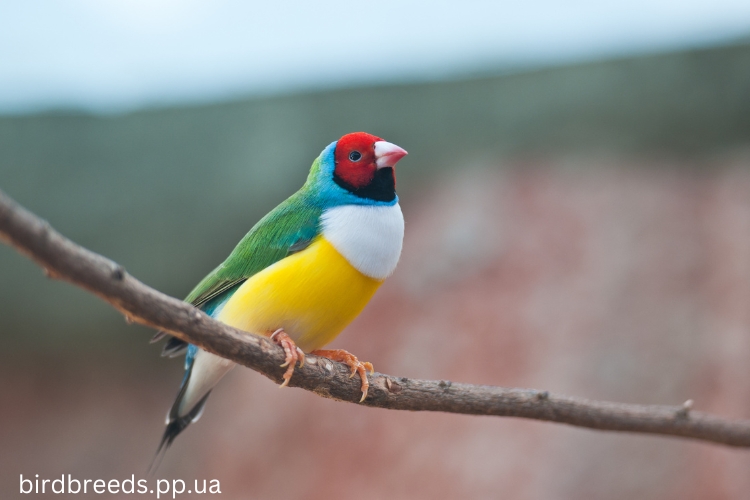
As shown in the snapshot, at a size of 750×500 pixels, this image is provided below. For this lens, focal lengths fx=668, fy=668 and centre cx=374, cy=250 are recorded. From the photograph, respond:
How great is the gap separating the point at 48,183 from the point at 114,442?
252 centimetres

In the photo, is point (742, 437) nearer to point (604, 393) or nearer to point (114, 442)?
point (604, 393)

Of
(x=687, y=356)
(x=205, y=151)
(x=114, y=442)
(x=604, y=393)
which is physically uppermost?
(x=205, y=151)

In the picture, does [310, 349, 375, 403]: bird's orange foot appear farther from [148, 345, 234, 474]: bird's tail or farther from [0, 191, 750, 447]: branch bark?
[148, 345, 234, 474]: bird's tail

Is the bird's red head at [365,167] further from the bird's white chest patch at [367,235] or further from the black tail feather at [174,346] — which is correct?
the black tail feather at [174,346]

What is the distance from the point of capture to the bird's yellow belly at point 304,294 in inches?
96.5

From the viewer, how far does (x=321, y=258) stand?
8.05 ft

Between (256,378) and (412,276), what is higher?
(412,276)

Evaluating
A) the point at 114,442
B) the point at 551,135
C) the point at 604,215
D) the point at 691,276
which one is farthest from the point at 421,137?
the point at 114,442

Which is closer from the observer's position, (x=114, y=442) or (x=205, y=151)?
(x=205, y=151)

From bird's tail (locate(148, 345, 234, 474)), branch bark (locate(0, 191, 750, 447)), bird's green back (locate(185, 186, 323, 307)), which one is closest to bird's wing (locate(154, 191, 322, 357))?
bird's green back (locate(185, 186, 323, 307))

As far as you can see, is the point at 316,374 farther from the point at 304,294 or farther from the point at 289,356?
the point at 304,294

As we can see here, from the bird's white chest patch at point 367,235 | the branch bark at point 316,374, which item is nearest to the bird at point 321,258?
the bird's white chest patch at point 367,235

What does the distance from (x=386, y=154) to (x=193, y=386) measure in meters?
1.32

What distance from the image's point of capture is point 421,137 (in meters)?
5.91
